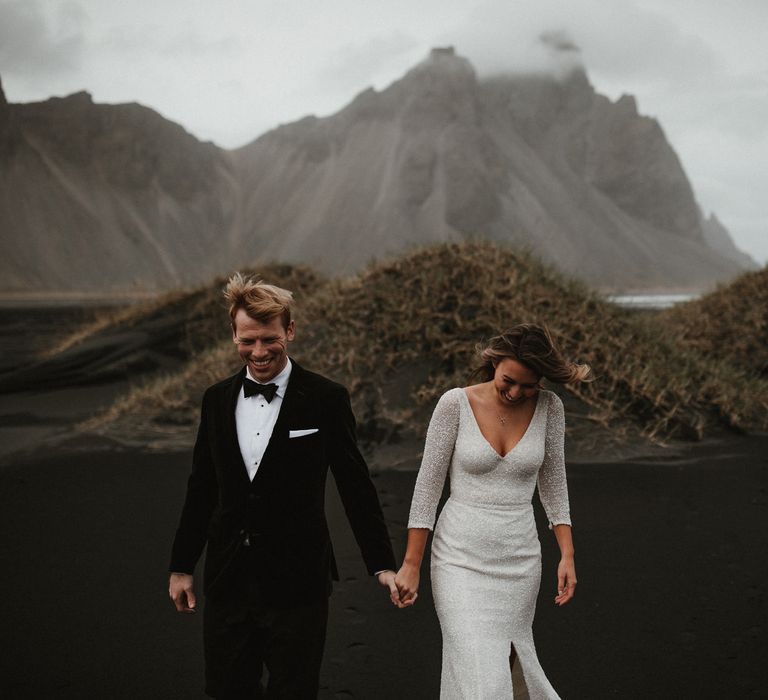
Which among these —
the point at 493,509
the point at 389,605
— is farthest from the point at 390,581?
the point at 389,605

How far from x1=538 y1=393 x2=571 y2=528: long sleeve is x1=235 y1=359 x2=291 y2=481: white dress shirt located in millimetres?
1076

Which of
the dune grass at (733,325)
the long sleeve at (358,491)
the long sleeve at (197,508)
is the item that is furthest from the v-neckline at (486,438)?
the dune grass at (733,325)

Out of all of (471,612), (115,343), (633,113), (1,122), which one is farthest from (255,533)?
(633,113)

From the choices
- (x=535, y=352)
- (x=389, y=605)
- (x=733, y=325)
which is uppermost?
(x=535, y=352)

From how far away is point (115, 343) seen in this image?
1588 centimetres

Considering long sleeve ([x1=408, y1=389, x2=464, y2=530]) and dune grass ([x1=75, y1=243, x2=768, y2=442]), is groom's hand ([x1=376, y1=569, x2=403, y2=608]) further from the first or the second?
dune grass ([x1=75, y1=243, x2=768, y2=442])

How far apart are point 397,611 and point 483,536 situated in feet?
6.74

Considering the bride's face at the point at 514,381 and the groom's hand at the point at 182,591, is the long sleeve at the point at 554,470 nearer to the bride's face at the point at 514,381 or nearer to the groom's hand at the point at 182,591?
the bride's face at the point at 514,381

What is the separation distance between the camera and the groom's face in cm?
253

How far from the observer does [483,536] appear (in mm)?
2727

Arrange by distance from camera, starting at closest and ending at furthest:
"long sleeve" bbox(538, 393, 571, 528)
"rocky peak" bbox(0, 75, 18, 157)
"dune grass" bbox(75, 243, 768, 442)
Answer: "long sleeve" bbox(538, 393, 571, 528), "dune grass" bbox(75, 243, 768, 442), "rocky peak" bbox(0, 75, 18, 157)

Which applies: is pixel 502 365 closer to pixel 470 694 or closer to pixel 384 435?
pixel 470 694

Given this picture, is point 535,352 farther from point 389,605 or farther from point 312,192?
point 312,192

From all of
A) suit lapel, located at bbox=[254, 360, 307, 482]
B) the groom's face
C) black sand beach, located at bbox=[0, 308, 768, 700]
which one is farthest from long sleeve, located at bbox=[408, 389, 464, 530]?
black sand beach, located at bbox=[0, 308, 768, 700]
